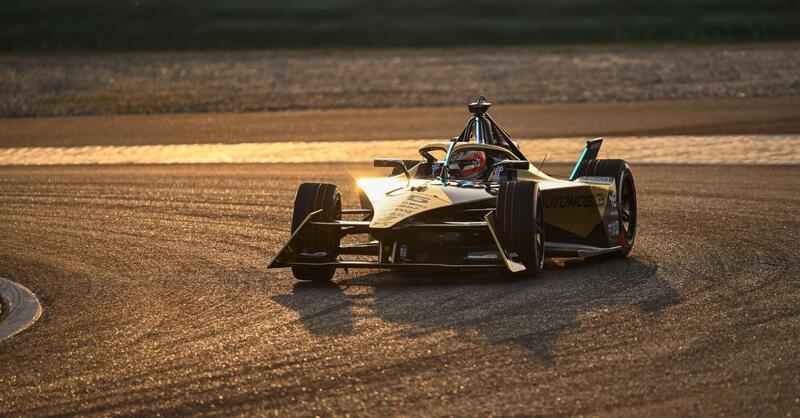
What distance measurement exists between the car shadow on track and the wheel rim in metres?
0.88

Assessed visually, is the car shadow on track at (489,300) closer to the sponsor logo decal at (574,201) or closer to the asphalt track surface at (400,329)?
the asphalt track surface at (400,329)

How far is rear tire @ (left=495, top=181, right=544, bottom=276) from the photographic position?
375 inches

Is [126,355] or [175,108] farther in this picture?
[175,108]

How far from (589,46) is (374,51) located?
6.60m

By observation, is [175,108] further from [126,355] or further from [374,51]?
[126,355]

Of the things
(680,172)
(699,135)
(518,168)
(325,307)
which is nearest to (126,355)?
(325,307)

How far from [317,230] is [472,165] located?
5.11 ft

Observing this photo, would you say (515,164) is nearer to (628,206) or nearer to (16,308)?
(628,206)

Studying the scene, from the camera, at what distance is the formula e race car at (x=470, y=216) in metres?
9.55

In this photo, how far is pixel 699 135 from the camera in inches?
906

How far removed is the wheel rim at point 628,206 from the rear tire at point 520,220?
1897mm

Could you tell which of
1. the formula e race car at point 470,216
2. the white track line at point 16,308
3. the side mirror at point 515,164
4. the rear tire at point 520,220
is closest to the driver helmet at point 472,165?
the formula e race car at point 470,216

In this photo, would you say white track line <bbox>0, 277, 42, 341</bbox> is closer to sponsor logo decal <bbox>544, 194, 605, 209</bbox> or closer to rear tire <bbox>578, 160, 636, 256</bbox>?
sponsor logo decal <bbox>544, 194, 605, 209</bbox>

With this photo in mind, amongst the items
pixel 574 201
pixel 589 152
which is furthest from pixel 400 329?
pixel 589 152
